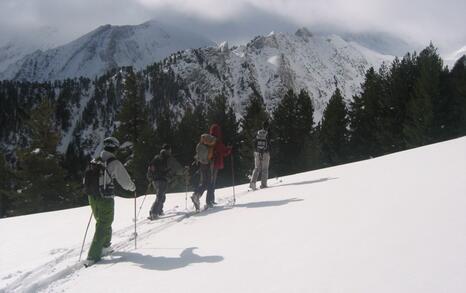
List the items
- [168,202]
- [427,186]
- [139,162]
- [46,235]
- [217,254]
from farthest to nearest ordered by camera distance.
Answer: [139,162] < [168,202] < [46,235] < [427,186] < [217,254]

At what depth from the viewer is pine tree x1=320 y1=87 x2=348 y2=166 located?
43.4 meters

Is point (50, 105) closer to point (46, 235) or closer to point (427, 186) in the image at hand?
point (46, 235)

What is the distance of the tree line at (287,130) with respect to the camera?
3353 cm

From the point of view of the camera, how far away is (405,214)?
21.1ft

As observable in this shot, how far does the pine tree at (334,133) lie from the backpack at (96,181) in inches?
1497

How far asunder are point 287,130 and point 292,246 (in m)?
36.6

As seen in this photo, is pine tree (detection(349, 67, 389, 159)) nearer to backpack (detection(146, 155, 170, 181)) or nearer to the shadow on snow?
backpack (detection(146, 155, 170, 181))

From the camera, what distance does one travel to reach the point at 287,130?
138ft

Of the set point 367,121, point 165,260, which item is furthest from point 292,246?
point 367,121

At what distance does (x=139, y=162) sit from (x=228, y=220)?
1198 inches

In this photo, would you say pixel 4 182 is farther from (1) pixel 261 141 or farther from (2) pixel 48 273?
(2) pixel 48 273

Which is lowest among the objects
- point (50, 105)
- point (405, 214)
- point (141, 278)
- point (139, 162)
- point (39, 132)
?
point (141, 278)

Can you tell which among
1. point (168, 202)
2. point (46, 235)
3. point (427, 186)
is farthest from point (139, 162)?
point (427, 186)

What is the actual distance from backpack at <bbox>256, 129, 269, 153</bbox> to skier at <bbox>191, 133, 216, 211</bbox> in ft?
9.68
